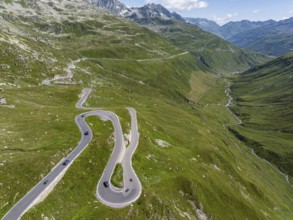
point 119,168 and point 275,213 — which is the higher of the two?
point 119,168

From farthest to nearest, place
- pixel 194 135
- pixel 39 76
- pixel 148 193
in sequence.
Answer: pixel 39 76, pixel 194 135, pixel 148 193

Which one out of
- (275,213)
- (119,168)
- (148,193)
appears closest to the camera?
(148,193)

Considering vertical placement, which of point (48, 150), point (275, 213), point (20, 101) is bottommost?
point (275, 213)

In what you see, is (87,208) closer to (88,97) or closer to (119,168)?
(119,168)

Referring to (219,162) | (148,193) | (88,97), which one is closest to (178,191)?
(148,193)

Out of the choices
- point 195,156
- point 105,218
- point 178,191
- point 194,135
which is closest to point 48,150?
point 105,218

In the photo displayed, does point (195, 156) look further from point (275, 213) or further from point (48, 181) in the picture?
point (48, 181)

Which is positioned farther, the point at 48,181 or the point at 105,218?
the point at 48,181
